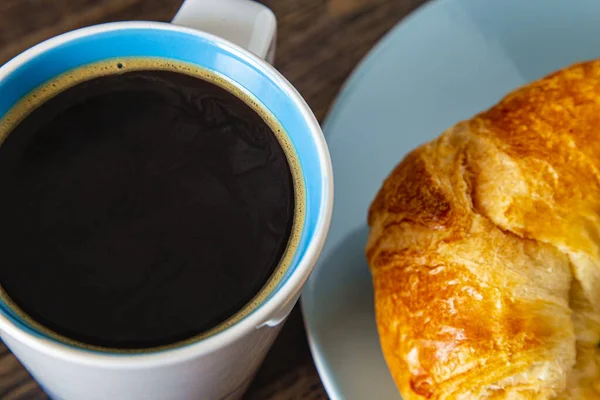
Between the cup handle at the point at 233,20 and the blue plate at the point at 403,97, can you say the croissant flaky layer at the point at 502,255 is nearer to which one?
the blue plate at the point at 403,97

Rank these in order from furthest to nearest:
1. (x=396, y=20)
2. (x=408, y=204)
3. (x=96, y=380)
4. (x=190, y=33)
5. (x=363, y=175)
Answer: (x=396, y=20) < (x=363, y=175) < (x=408, y=204) < (x=190, y=33) < (x=96, y=380)

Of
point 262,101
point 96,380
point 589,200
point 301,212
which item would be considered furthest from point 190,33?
point 589,200

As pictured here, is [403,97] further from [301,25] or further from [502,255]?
[502,255]

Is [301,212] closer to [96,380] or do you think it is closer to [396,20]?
[96,380]

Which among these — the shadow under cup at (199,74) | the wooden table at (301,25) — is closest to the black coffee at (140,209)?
the shadow under cup at (199,74)

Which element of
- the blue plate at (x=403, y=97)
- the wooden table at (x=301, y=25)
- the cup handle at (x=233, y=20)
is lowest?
the blue plate at (x=403, y=97)

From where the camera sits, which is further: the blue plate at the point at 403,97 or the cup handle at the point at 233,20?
the blue plate at the point at 403,97
